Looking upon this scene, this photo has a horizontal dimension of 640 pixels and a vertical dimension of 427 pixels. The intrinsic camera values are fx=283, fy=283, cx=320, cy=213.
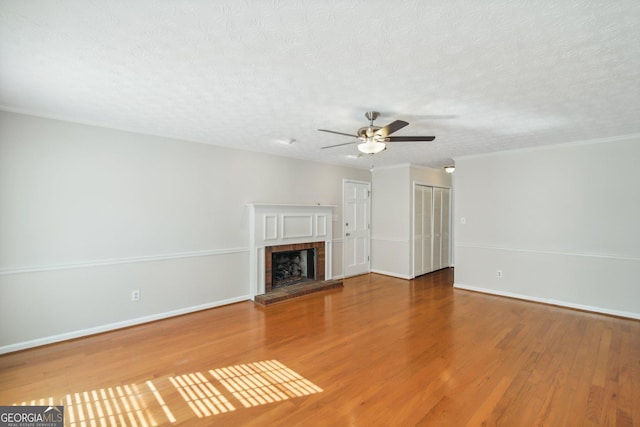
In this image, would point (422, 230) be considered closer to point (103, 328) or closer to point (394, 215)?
point (394, 215)

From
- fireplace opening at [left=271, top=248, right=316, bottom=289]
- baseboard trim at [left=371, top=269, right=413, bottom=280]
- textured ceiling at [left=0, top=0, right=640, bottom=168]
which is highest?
textured ceiling at [left=0, top=0, right=640, bottom=168]

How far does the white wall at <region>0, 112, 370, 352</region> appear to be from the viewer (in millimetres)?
2949

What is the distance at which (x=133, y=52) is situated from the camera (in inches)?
73.4

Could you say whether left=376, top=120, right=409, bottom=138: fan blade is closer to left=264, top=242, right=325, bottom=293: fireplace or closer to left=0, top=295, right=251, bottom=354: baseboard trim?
left=264, top=242, right=325, bottom=293: fireplace

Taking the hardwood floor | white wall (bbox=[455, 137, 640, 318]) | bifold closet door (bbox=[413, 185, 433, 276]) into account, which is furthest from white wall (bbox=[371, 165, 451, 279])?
the hardwood floor

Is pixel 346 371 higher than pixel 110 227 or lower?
lower

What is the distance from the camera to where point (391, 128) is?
266 centimetres

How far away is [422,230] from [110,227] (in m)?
5.67

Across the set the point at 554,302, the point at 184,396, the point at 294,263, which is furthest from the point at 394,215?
the point at 184,396

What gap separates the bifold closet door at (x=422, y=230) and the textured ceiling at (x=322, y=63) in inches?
115

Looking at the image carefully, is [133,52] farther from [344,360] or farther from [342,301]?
[342,301]

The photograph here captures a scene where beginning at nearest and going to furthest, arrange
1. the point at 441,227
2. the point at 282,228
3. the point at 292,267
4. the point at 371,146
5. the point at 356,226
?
the point at 371,146
the point at 282,228
the point at 292,267
the point at 356,226
the point at 441,227

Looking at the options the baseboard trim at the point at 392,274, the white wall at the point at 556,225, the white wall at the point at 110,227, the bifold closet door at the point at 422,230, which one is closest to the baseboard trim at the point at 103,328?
the white wall at the point at 110,227

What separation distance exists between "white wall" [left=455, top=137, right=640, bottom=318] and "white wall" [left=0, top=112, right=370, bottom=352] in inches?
158
